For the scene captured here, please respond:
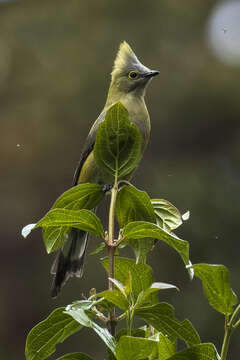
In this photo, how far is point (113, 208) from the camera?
3.32ft

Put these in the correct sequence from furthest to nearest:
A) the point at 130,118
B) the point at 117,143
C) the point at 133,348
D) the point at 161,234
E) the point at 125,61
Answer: the point at 125,61 < the point at 130,118 < the point at 117,143 < the point at 161,234 < the point at 133,348

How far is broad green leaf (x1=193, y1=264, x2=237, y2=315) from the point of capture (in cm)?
87

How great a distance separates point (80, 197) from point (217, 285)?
0.30 metres

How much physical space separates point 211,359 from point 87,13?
5865 millimetres

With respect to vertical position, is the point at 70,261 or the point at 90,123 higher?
the point at 90,123

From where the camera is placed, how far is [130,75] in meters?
2.47

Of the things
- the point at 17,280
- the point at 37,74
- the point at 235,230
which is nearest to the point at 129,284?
the point at 235,230

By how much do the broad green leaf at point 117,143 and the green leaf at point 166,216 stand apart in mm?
101

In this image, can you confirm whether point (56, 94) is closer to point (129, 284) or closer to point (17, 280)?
point (17, 280)

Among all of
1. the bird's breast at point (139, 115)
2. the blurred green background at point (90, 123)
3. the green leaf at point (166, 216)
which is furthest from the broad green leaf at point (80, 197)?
the blurred green background at point (90, 123)

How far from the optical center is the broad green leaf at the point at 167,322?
0.88 m

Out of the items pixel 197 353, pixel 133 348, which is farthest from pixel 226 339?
pixel 133 348

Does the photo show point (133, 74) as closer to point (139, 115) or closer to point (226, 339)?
point (139, 115)

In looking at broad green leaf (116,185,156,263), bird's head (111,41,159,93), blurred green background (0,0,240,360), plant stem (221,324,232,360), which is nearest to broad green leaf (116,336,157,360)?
plant stem (221,324,232,360)
